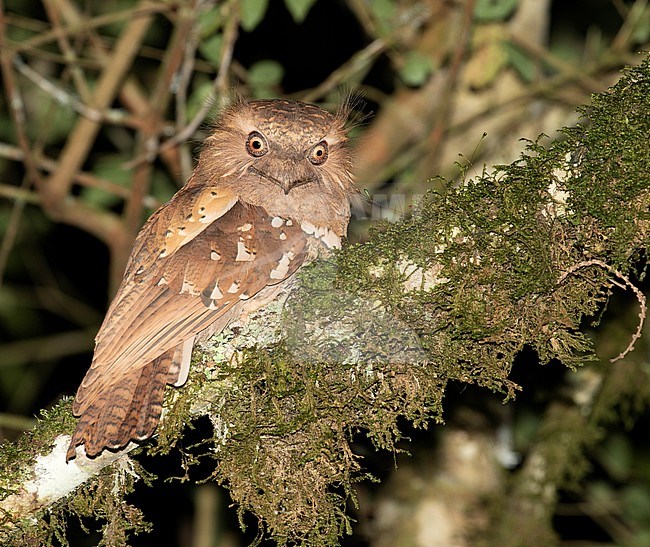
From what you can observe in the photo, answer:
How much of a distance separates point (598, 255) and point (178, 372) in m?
1.30

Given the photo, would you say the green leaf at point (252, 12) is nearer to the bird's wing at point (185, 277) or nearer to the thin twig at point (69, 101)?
the thin twig at point (69, 101)

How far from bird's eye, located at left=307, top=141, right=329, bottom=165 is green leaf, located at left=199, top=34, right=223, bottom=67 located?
56.6 inches

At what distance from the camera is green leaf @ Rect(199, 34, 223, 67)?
473 cm

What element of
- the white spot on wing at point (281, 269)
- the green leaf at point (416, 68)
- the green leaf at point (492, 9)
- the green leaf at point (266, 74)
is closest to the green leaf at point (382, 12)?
the green leaf at point (416, 68)

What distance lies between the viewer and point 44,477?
261 centimetres

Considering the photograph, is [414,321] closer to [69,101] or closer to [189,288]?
[189,288]

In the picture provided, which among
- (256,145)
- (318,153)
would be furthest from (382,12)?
(256,145)

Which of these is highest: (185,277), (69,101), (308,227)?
(69,101)

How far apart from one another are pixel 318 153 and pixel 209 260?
35.1 inches

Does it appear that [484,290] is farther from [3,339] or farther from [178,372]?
[3,339]

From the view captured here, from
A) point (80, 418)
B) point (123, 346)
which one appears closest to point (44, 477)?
point (80, 418)

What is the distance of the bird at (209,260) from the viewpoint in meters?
2.68

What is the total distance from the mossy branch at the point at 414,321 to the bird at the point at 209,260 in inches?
4.1

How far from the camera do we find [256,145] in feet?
11.4
